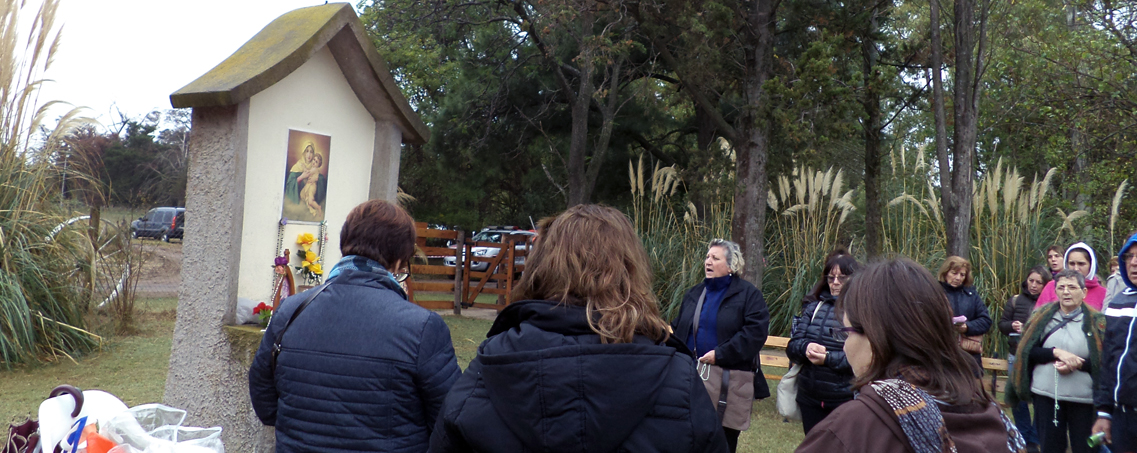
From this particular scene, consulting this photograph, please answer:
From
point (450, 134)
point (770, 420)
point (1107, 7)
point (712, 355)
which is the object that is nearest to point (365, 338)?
point (712, 355)

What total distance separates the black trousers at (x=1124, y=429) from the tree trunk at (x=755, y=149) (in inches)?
196

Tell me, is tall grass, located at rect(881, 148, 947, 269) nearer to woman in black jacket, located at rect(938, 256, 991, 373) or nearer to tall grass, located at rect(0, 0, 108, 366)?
woman in black jacket, located at rect(938, 256, 991, 373)

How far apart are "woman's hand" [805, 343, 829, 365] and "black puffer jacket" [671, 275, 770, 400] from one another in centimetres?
32

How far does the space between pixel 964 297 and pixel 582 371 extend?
19.1 feet

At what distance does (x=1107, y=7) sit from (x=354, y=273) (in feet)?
38.5

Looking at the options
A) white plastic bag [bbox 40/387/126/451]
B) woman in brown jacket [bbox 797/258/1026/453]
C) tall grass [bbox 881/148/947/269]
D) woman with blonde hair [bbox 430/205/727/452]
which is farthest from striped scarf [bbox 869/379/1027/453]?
tall grass [bbox 881/148/947/269]

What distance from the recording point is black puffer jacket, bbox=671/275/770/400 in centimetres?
465

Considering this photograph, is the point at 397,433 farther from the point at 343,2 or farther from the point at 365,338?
the point at 343,2

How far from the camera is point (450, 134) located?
49.5 feet

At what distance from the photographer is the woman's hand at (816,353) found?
4.36 m

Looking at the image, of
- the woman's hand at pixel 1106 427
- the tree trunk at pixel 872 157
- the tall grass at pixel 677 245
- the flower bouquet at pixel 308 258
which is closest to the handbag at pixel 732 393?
the woman's hand at pixel 1106 427

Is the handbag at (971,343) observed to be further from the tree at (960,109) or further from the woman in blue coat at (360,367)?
the woman in blue coat at (360,367)

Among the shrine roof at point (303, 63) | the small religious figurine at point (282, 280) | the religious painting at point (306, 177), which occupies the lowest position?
the small religious figurine at point (282, 280)

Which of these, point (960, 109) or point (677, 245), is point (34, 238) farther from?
point (960, 109)
